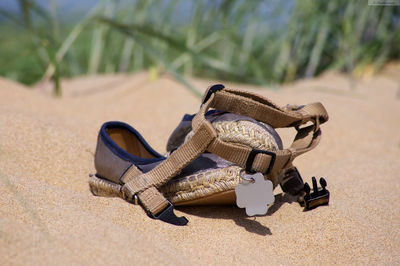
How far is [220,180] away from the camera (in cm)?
117

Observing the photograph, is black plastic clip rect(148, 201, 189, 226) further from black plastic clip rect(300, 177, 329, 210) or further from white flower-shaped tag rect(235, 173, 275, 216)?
black plastic clip rect(300, 177, 329, 210)

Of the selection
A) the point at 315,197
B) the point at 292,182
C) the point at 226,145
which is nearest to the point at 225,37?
the point at 292,182

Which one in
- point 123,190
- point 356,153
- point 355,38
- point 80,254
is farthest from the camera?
point 355,38

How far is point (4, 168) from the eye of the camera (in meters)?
1.35

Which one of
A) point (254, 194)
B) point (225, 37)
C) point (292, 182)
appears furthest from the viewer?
point (225, 37)

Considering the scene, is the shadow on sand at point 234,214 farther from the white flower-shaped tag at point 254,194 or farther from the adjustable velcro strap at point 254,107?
the adjustable velcro strap at point 254,107

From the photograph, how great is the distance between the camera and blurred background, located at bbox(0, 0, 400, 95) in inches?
134

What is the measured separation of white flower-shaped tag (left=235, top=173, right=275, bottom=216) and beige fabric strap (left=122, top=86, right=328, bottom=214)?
38mm

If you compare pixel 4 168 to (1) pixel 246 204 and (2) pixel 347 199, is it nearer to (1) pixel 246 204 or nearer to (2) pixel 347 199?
(1) pixel 246 204

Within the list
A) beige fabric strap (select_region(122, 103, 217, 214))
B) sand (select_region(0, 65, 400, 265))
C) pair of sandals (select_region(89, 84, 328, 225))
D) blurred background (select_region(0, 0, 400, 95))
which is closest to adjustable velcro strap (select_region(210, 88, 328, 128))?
pair of sandals (select_region(89, 84, 328, 225))

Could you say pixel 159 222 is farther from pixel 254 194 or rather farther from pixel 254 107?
pixel 254 107

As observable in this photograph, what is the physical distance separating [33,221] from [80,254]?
0.17m

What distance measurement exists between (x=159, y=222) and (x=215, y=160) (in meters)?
0.26

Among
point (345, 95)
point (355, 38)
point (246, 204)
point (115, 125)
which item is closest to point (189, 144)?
point (246, 204)
